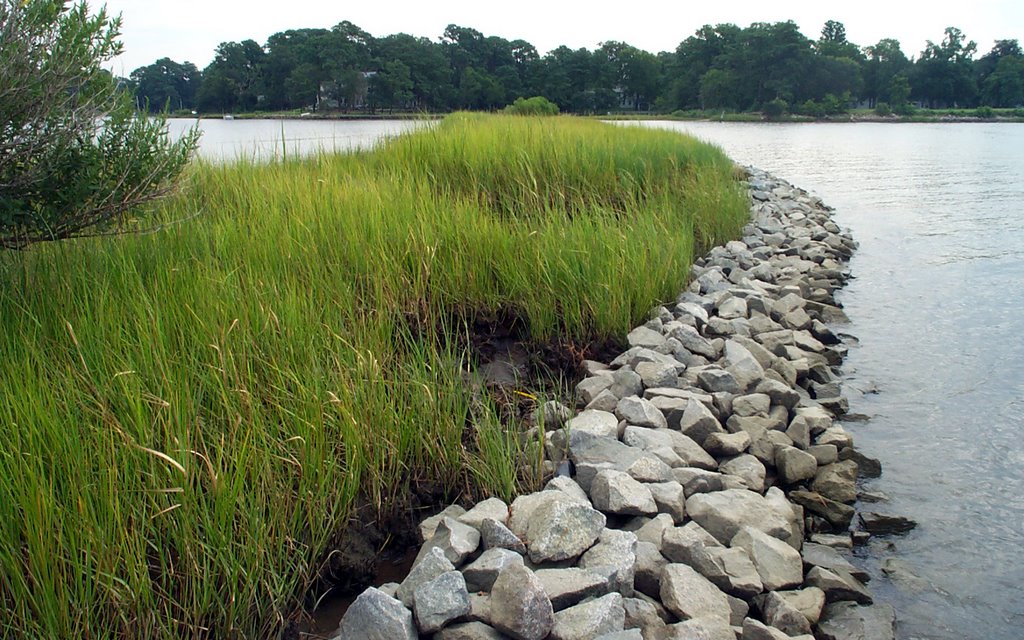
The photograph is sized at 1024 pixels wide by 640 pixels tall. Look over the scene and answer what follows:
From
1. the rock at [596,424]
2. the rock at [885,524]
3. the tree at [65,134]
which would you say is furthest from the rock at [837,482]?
the tree at [65,134]

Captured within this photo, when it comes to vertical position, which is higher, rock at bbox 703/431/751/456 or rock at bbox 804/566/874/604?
rock at bbox 703/431/751/456

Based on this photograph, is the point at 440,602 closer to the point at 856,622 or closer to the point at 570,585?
the point at 570,585

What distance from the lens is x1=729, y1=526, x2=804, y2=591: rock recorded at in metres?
2.45

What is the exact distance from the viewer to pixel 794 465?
3260 mm

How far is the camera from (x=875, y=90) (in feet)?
248

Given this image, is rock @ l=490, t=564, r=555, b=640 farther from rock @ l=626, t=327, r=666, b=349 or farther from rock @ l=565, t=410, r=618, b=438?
rock @ l=626, t=327, r=666, b=349

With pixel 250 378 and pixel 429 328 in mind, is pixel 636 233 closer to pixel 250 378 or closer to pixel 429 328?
pixel 429 328

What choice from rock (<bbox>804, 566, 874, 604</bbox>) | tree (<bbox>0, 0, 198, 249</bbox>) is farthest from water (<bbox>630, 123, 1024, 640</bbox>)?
tree (<bbox>0, 0, 198, 249</bbox>)

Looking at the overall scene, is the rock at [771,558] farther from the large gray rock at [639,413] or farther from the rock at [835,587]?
the large gray rock at [639,413]

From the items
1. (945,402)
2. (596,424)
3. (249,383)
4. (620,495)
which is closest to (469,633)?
(620,495)

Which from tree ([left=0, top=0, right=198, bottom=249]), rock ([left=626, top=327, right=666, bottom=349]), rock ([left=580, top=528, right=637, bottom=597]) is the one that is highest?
tree ([left=0, top=0, right=198, bottom=249])

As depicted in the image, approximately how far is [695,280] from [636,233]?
77cm

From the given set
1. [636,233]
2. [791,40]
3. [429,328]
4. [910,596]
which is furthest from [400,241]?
[791,40]

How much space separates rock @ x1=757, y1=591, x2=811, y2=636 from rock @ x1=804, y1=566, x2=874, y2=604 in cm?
25
